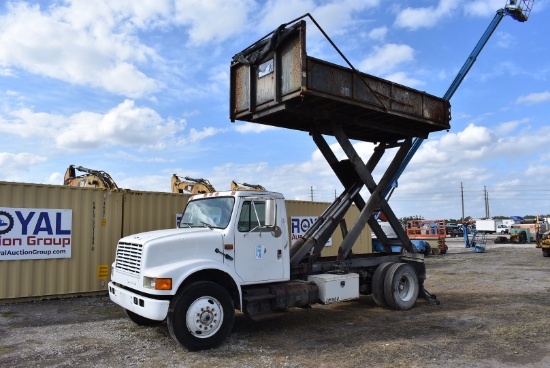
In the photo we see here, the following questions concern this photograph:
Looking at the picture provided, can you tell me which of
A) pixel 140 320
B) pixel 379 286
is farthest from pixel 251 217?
pixel 379 286

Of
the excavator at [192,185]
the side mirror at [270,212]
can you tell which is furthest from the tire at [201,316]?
the excavator at [192,185]

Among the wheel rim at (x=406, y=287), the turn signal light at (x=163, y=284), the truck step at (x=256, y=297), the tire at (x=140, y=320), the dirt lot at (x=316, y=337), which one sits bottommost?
the dirt lot at (x=316, y=337)

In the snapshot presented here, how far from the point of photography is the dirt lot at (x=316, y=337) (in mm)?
5934

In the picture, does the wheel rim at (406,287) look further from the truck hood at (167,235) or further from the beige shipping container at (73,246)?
the beige shipping container at (73,246)

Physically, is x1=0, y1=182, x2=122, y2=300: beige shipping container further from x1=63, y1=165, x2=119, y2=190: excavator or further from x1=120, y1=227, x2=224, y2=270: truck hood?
x1=120, y1=227, x2=224, y2=270: truck hood

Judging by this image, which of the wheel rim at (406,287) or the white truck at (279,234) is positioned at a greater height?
the white truck at (279,234)

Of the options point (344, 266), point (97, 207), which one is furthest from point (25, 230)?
point (344, 266)

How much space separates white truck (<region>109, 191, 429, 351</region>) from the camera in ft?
20.4

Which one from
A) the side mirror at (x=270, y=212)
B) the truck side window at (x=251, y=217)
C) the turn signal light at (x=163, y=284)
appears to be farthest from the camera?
the truck side window at (x=251, y=217)

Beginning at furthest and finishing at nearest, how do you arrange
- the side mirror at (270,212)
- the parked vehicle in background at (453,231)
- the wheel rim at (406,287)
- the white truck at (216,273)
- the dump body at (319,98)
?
the parked vehicle in background at (453,231) → the wheel rim at (406,287) → the dump body at (319,98) → the side mirror at (270,212) → the white truck at (216,273)

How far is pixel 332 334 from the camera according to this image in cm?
739

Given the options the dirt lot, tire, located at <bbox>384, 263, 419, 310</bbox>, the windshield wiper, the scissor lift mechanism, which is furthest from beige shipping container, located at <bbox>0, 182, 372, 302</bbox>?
tire, located at <bbox>384, 263, 419, 310</bbox>

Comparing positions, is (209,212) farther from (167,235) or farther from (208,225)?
(167,235)

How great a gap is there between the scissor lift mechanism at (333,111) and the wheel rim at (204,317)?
7.16 feet
